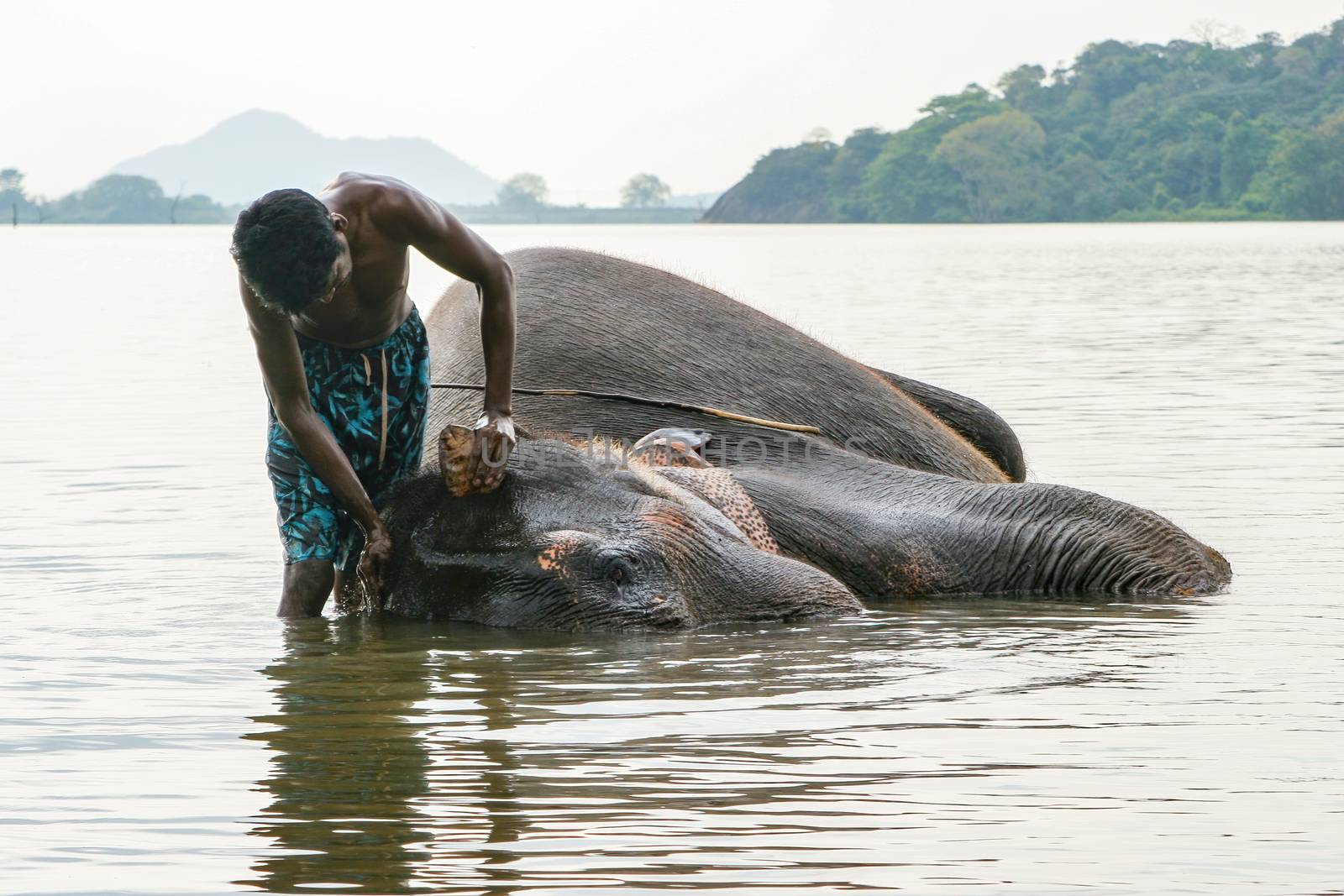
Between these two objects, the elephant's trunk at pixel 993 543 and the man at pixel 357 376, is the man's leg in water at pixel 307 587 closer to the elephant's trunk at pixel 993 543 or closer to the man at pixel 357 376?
the man at pixel 357 376

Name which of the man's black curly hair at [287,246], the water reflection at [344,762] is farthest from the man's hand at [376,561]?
the man's black curly hair at [287,246]

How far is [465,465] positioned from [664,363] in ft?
8.91

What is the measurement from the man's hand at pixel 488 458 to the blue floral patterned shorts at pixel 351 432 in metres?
0.50

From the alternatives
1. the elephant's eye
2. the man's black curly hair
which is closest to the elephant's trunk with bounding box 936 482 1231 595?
the elephant's eye

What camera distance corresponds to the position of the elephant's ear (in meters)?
6.99

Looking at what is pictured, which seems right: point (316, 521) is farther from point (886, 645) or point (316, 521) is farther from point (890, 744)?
point (890, 744)

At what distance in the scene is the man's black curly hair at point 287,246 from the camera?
21.2ft

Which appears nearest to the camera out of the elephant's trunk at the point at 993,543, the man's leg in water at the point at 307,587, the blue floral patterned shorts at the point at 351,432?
the blue floral patterned shorts at the point at 351,432

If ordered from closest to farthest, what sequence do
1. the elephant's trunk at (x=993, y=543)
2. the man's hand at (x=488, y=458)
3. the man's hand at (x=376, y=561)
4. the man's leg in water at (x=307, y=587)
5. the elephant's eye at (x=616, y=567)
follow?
1. the elephant's eye at (x=616, y=567)
2. the man's hand at (x=488, y=458)
3. the man's hand at (x=376, y=561)
4. the man's leg in water at (x=307, y=587)
5. the elephant's trunk at (x=993, y=543)

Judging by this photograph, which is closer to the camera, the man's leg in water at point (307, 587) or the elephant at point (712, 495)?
the elephant at point (712, 495)

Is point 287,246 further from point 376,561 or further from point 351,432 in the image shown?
point 376,561

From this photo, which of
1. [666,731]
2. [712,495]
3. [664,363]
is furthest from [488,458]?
[664,363]

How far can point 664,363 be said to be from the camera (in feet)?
31.5

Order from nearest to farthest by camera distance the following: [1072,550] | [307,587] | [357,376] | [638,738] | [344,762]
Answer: [344,762]
[638,738]
[357,376]
[307,587]
[1072,550]
